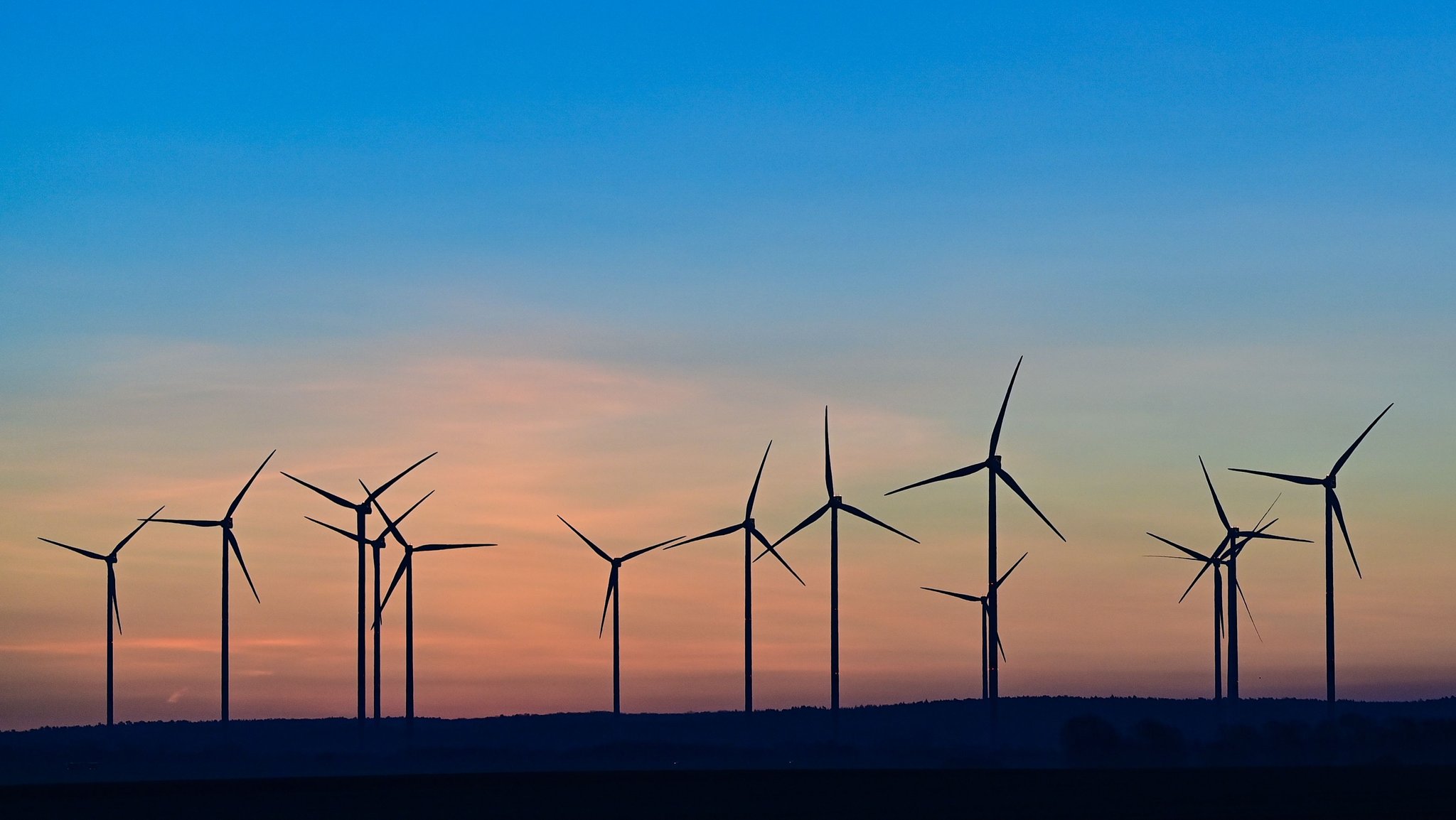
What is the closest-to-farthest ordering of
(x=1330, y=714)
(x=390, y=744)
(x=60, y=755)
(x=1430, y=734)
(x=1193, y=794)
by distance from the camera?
(x=1193, y=794) < (x=1330, y=714) < (x=1430, y=734) < (x=60, y=755) < (x=390, y=744)

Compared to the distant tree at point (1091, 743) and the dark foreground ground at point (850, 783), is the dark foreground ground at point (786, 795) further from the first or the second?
the distant tree at point (1091, 743)

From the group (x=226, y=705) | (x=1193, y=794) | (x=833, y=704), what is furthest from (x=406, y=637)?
(x=1193, y=794)

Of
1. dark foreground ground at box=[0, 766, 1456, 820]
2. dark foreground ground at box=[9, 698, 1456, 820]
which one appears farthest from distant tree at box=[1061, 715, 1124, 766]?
dark foreground ground at box=[0, 766, 1456, 820]

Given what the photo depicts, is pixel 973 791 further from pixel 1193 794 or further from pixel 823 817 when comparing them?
pixel 823 817

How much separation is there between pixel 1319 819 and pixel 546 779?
37.2m

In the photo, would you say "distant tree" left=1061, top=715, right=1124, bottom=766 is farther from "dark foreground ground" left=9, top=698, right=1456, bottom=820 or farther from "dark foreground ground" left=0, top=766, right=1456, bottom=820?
"dark foreground ground" left=0, top=766, right=1456, bottom=820

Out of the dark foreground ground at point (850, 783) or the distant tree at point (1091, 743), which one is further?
the distant tree at point (1091, 743)

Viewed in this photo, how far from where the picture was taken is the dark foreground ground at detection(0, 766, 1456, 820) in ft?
226

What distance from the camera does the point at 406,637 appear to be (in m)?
130

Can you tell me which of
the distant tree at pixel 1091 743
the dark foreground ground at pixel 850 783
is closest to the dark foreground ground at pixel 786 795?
the dark foreground ground at pixel 850 783

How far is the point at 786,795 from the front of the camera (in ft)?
256

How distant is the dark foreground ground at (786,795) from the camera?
2717 inches

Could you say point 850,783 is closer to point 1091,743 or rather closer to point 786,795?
point 786,795

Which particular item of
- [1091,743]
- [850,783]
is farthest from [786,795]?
[1091,743]
